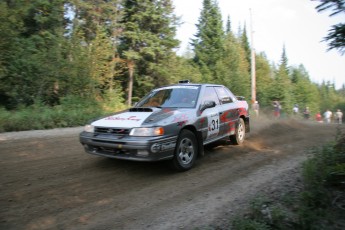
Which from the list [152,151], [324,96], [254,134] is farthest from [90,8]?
[324,96]

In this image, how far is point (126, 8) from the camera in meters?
27.9

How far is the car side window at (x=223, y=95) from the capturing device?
8472 mm

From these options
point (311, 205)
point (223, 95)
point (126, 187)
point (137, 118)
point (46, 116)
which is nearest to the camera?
point (311, 205)

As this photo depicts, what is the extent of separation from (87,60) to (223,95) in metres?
12.5

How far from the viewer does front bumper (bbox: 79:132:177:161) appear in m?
5.80

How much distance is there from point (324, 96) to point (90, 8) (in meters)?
109

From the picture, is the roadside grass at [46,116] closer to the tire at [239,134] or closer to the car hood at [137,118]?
the car hood at [137,118]

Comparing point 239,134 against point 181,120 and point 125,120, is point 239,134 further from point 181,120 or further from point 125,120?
point 125,120

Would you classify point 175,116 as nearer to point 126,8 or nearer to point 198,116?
point 198,116

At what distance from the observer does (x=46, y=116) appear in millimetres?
13281

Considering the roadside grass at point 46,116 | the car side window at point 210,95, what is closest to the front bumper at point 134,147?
the car side window at point 210,95

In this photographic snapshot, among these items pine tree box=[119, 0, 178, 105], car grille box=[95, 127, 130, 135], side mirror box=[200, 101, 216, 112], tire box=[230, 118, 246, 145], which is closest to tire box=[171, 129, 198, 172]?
side mirror box=[200, 101, 216, 112]

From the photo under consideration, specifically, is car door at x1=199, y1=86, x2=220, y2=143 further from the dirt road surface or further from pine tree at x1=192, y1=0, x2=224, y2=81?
pine tree at x1=192, y1=0, x2=224, y2=81

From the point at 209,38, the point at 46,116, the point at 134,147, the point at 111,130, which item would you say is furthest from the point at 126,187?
the point at 209,38
